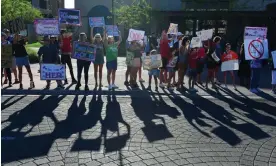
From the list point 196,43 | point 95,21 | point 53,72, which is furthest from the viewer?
point 95,21

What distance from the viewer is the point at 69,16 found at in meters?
10.4

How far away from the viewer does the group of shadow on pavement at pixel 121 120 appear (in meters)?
5.42

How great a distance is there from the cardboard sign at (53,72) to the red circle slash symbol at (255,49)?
5.76 m

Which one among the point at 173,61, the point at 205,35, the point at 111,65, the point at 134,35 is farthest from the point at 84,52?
the point at 205,35

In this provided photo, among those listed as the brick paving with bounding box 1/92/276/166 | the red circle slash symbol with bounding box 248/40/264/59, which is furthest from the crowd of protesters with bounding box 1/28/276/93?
the brick paving with bounding box 1/92/276/166

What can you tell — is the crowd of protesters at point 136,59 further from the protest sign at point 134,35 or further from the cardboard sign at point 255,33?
the cardboard sign at point 255,33

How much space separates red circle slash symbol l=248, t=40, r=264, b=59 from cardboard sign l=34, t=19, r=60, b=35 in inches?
242

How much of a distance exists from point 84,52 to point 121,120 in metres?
3.49

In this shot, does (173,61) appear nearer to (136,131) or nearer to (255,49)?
(255,49)

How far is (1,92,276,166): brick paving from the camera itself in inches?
192

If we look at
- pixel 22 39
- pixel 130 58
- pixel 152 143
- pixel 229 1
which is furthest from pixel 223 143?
pixel 229 1

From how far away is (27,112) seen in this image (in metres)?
7.32

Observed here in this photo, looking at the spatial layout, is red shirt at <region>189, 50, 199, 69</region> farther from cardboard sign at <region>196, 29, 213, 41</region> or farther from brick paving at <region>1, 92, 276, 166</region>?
brick paving at <region>1, 92, 276, 166</region>

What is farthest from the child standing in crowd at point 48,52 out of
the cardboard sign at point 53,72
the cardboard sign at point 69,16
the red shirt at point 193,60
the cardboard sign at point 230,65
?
the cardboard sign at point 230,65
